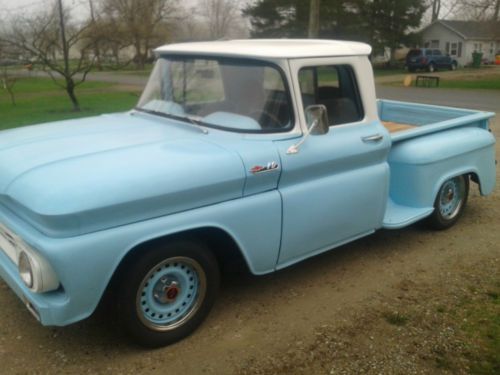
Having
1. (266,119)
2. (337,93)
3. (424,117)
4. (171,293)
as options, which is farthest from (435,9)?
(171,293)

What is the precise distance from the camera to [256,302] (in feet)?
12.5

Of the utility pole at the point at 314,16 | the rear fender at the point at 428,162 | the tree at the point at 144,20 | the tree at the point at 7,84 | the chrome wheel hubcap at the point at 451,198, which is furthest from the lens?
the tree at the point at 144,20

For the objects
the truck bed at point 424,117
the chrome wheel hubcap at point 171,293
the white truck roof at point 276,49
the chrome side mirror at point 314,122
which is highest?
the white truck roof at point 276,49

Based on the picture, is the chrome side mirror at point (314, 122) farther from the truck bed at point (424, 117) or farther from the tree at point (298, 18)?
the tree at point (298, 18)

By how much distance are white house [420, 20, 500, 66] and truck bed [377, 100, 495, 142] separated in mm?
42830

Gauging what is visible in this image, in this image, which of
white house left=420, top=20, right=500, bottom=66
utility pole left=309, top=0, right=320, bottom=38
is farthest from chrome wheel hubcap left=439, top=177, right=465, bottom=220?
white house left=420, top=20, right=500, bottom=66

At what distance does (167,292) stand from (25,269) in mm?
827

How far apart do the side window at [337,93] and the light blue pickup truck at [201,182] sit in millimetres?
10

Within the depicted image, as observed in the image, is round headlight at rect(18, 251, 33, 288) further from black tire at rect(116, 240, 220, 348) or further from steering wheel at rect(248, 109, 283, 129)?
steering wheel at rect(248, 109, 283, 129)

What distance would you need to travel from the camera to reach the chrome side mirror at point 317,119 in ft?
11.6

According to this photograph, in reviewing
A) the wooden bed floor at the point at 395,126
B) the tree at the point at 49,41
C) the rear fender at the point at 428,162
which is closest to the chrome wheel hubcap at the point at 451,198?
the rear fender at the point at 428,162

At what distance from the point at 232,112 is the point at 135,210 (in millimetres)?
1171

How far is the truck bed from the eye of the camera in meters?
4.94

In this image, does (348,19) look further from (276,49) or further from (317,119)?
(317,119)
